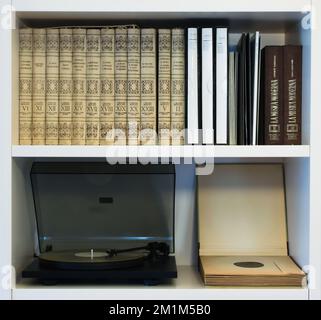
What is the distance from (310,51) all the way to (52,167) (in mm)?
685

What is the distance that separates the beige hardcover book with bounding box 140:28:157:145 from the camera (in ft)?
3.86

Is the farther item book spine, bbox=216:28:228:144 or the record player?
the record player

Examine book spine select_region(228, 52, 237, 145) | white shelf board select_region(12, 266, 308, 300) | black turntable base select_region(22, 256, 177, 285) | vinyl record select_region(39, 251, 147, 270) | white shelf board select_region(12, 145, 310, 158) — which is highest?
book spine select_region(228, 52, 237, 145)

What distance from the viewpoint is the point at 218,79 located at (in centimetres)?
117

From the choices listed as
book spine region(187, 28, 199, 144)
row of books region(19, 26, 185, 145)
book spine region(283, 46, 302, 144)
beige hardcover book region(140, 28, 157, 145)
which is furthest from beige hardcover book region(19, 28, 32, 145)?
book spine region(283, 46, 302, 144)

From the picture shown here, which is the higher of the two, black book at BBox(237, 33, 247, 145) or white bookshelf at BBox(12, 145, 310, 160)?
black book at BBox(237, 33, 247, 145)

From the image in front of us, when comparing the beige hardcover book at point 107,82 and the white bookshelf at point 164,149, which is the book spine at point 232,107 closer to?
the white bookshelf at point 164,149

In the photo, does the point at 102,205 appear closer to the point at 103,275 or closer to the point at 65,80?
the point at 103,275

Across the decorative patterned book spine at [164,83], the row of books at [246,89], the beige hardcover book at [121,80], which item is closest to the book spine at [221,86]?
the row of books at [246,89]

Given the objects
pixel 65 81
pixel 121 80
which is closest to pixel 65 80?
pixel 65 81

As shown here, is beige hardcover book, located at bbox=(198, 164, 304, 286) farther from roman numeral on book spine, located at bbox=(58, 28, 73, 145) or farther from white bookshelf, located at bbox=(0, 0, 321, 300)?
roman numeral on book spine, located at bbox=(58, 28, 73, 145)

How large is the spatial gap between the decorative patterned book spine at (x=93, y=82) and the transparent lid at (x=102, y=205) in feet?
0.57

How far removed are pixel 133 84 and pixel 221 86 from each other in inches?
7.9
